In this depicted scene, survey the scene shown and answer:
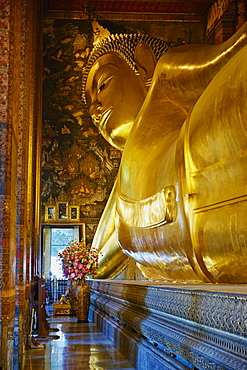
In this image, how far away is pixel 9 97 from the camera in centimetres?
310

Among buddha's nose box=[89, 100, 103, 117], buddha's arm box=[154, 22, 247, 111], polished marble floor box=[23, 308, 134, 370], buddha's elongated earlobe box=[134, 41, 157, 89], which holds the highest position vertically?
buddha's elongated earlobe box=[134, 41, 157, 89]

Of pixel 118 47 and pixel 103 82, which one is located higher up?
pixel 118 47

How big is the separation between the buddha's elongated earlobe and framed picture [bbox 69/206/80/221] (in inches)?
261

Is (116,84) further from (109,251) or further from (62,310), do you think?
(62,310)

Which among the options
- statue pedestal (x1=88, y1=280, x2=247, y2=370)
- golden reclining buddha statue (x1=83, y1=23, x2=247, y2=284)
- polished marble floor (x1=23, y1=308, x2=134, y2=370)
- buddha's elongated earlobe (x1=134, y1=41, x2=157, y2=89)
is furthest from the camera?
buddha's elongated earlobe (x1=134, y1=41, x2=157, y2=89)

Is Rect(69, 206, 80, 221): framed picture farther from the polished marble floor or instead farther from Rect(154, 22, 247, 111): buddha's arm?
Rect(154, 22, 247, 111): buddha's arm

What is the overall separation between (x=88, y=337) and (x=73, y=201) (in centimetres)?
814

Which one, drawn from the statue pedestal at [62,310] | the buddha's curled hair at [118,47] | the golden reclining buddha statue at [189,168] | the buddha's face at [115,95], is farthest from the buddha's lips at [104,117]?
the statue pedestal at [62,310]

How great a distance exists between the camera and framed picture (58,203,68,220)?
522 inches

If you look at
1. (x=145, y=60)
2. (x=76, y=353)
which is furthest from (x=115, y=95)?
(x=76, y=353)

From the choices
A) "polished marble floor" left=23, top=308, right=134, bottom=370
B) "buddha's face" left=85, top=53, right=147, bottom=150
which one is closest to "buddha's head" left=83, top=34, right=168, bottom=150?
"buddha's face" left=85, top=53, right=147, bottom=150

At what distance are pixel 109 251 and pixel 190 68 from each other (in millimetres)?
4398

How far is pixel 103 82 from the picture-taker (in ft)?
25.7

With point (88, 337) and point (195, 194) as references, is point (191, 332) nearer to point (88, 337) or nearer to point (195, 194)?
point (195, 194)
